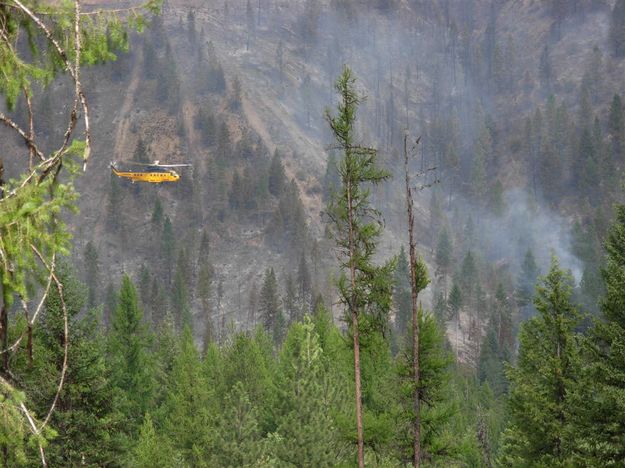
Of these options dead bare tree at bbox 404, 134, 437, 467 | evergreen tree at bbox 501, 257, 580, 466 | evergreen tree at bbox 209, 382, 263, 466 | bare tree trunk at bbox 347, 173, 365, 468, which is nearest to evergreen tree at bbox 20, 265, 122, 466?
evergreen tree at bbox 209, 382, 263, 466

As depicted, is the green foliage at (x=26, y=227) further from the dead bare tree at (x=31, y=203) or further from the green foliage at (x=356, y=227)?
the green foliage at (x=356, y=227)

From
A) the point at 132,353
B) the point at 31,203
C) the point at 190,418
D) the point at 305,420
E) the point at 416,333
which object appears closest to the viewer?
the point at 31,203

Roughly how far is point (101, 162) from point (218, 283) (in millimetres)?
37063

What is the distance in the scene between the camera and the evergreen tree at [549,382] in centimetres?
1814

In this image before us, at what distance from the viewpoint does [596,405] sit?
14648 millimetres

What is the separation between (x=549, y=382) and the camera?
18.5 m

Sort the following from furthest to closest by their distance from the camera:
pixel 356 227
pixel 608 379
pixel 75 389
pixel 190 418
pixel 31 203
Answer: pixel 190 418 → pixel 356 227 → pixel 75 389 → pixel 608 379 → pixel 31 203

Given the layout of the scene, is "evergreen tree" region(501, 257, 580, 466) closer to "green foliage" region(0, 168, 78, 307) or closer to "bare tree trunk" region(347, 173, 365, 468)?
"bare tree trunk" region(347, 173, 365, 468)

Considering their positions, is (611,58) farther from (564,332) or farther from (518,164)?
(564,332)

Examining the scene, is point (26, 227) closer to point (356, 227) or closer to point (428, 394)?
point (356, 227)

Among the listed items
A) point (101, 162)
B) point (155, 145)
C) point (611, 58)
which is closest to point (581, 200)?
point (611, 58)

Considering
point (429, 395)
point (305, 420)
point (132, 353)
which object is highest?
point (429, 395)

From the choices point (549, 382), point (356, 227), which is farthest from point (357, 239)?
point (549, 382)

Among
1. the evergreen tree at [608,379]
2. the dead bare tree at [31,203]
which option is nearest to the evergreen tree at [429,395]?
the evergreen tree at [608,379]
